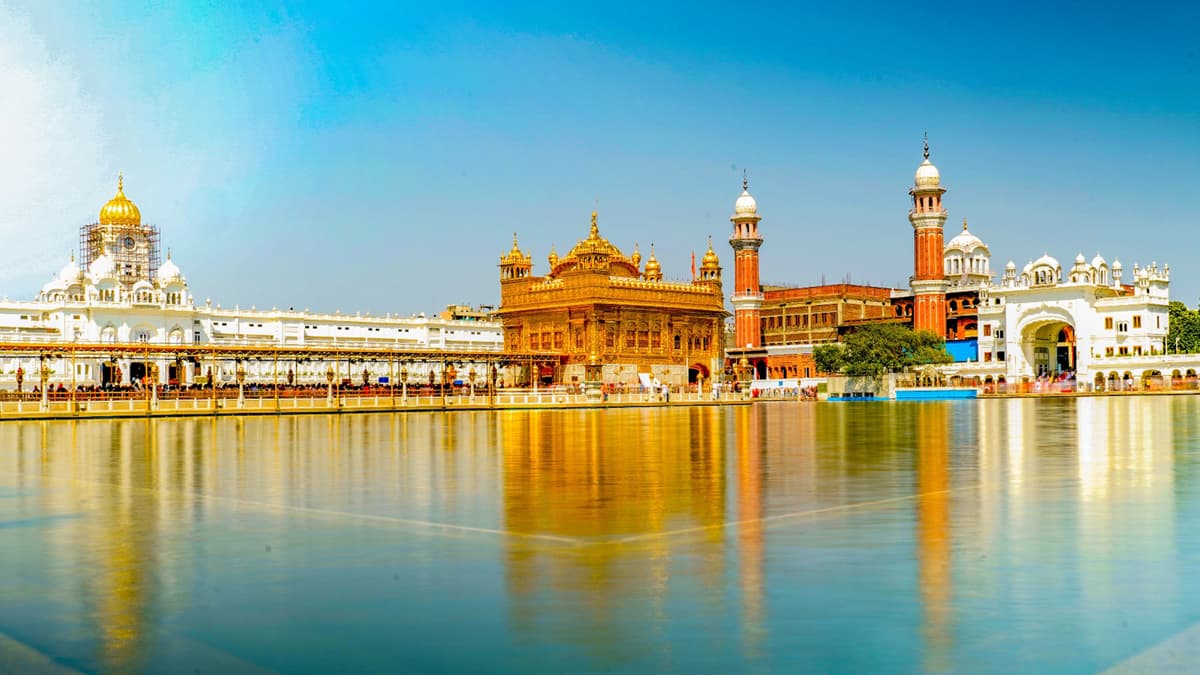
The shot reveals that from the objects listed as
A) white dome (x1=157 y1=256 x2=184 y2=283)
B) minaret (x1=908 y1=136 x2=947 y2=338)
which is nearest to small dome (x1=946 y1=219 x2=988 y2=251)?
minaret (x1=908 y1=136 x2=947 y2=338)

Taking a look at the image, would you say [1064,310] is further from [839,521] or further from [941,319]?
[839,521]

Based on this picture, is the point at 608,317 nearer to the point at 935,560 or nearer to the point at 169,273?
the point at 169,273

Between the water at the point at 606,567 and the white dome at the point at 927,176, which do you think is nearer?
the water at the point at 606,567

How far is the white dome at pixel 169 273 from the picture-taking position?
297ft

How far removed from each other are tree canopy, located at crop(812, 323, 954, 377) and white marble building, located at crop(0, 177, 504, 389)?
117 ft

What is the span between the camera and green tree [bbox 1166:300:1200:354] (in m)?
80.6

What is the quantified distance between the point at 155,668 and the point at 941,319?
276 feet

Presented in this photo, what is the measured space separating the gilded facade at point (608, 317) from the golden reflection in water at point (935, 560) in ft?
171

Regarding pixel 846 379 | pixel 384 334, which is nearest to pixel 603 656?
pixel 846 379

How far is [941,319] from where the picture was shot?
3354 inches

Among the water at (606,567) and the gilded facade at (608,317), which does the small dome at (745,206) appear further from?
the water at (606,567)

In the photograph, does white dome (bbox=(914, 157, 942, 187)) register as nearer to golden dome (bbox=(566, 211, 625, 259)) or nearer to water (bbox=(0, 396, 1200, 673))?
golden dome (bbox=(566, 211, 625, 259))

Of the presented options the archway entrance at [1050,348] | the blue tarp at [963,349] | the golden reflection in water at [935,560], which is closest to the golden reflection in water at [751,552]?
the golden reflection in water at [935,560]

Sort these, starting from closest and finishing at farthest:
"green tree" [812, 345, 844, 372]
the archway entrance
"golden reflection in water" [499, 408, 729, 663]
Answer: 1. "golden reflection in water" [499, 408, 729, 663]
2. "green tree" [812, 345, 844, 372]
3. the archway entrance
